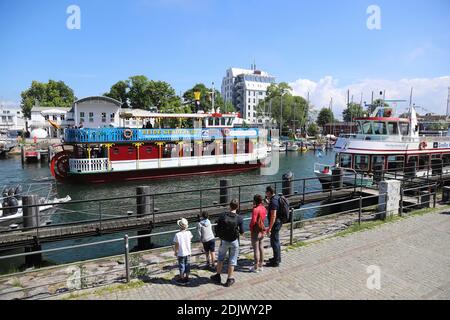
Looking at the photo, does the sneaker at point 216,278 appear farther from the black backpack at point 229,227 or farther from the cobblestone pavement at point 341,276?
the black backpack at point 229,227

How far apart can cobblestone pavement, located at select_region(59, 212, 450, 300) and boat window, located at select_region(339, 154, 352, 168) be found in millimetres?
11495

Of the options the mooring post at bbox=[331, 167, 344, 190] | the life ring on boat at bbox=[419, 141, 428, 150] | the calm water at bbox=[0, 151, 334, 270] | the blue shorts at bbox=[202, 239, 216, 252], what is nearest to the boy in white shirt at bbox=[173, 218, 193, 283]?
the blue shorts at bbox=[202, 239, 216, 252]

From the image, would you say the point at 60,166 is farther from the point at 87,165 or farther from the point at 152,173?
the point at 152,173

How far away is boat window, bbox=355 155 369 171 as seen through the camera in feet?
68.5

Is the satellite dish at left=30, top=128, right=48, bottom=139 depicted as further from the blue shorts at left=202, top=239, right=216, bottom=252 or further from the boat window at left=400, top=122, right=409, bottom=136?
the blue shorts at left=202, top=239, right=216, bottom=252

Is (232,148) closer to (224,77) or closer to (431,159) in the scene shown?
(431,159)

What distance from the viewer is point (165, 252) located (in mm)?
9648

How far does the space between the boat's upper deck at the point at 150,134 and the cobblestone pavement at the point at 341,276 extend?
24024 millimetres

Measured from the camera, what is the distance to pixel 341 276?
7.38m

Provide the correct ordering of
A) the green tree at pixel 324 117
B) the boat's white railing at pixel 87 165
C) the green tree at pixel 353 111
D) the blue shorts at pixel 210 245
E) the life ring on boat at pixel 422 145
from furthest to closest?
the green tree at pixel 324 117 < the green tree at pixel 353 111 < the boat's white railing at pixel 87 165 < the life ring on boat at pixel 422 145 < the blue shorts at pixel 210 245

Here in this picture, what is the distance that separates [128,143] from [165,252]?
22.4m

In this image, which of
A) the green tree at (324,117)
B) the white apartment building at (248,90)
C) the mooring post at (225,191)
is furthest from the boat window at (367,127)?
the white apartment building at (248,90)

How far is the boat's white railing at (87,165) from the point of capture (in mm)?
28438
